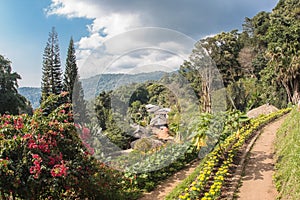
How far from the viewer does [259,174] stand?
12.1 feet

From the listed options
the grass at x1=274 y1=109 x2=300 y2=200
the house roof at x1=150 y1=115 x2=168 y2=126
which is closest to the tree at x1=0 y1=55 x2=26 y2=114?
the house roof at x1=150 y1=115 x2=168 y2=126

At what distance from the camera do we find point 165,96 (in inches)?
237

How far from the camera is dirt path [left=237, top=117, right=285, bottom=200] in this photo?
312cm

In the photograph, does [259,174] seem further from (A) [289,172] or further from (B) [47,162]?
(B) [47,162]

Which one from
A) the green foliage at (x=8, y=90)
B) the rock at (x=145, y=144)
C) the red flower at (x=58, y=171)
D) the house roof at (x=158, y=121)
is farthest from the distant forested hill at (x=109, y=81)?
the green foliage at (x=8, y=90)

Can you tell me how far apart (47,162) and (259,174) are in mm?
2748

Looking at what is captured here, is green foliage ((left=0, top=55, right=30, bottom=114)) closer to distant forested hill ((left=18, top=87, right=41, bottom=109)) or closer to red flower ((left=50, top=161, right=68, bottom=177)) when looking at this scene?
distant forested hill ((left=18, top=87, right=41, bottom=109))

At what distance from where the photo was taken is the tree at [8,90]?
14.2 m

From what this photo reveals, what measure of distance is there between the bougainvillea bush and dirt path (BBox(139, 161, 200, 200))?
0.48 meters

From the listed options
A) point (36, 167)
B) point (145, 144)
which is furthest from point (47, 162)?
point (145, 144)

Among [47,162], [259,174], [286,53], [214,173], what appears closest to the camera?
[47,162]

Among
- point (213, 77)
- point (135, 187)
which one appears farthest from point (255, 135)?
point (135, 187)

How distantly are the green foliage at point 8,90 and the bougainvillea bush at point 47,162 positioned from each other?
12309 millimetres

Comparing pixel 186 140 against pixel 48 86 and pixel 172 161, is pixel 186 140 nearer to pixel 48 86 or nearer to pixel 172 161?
pixel 172 161
